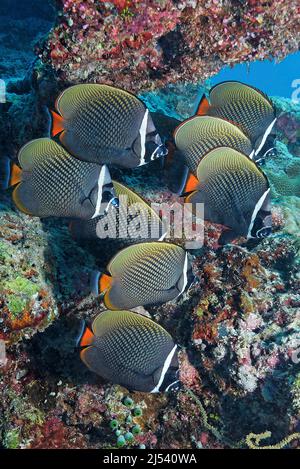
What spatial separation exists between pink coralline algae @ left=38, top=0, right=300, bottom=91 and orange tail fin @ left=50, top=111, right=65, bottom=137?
40.2 inches

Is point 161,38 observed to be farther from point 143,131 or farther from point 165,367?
point 165,367

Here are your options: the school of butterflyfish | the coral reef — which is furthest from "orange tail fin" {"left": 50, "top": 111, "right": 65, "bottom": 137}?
the coral reef

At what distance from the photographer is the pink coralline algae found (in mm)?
3418

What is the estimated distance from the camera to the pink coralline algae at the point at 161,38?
11.2 feet

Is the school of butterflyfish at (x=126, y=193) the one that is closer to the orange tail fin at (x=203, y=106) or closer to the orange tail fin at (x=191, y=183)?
the orange tail fin at (x=191, y=183)

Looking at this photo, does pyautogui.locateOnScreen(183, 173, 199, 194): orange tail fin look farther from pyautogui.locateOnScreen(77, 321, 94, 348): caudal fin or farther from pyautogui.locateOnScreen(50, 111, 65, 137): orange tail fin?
pyautogui.locateOnScreen(77, 321, 94, 348): caudal fin

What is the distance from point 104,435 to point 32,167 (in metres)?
2.56

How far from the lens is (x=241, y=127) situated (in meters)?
3.31

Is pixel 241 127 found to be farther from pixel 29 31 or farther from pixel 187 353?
pixel 29 31

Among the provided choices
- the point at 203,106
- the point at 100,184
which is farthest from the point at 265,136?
the point at 100,184

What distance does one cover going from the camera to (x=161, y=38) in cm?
398

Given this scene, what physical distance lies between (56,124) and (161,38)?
1.88 metres

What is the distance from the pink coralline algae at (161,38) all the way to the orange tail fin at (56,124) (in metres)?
1.02

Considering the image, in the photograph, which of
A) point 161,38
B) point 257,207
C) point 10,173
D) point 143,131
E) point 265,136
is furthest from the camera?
point 161,38
